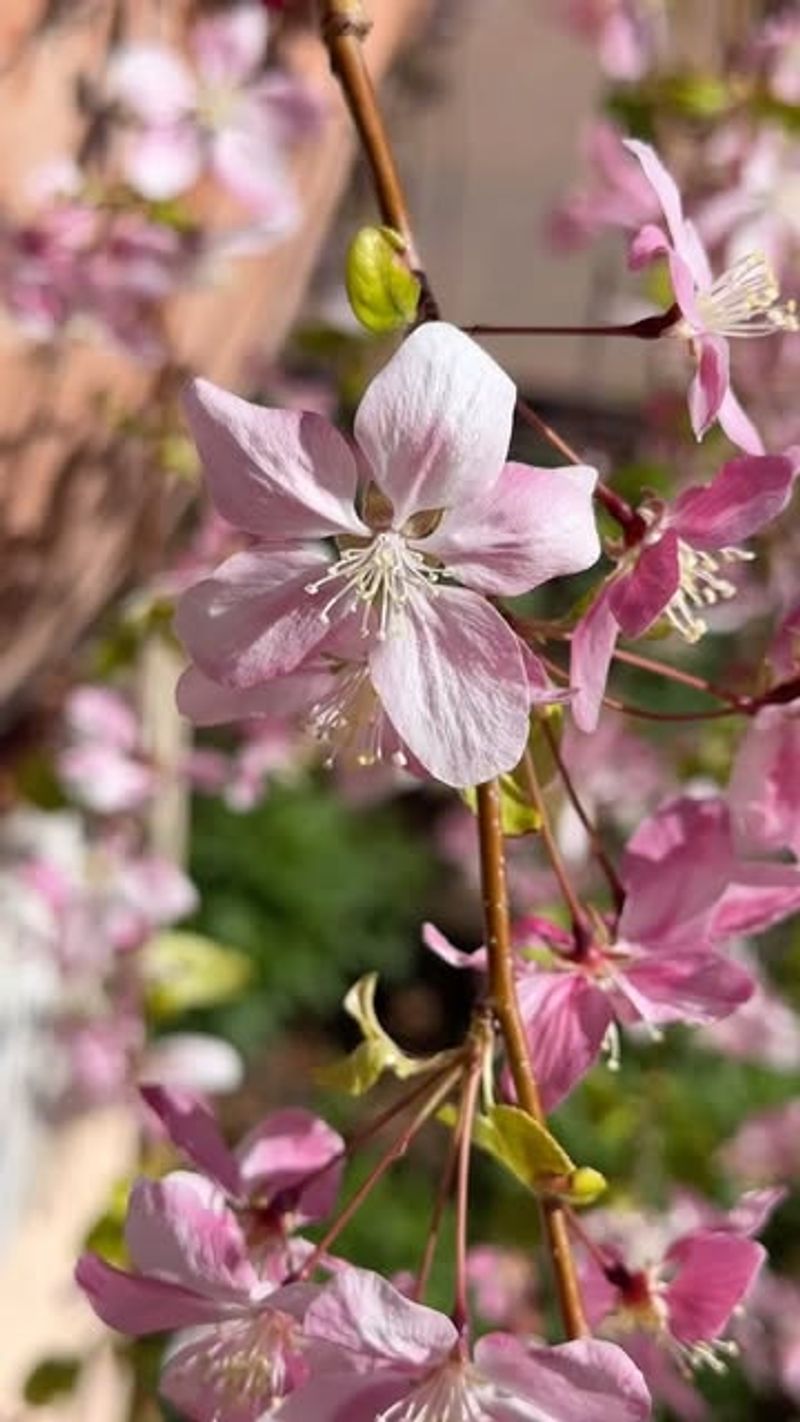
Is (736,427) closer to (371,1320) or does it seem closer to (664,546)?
(664,546)

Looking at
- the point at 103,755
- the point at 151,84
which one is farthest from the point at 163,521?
the point at 151,84

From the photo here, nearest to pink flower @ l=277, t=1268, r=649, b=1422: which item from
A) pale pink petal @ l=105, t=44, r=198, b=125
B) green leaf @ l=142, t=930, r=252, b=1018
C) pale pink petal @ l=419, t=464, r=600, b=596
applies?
pale pink petal @ l=419, t=464, r=600, b=596

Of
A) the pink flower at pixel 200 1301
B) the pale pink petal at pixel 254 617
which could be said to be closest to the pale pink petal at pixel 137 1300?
the pink flower at pixel 200 1301

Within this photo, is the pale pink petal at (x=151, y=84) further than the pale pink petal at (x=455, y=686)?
Yes

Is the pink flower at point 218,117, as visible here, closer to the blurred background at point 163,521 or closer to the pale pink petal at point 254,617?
the blurred background at point 163,521

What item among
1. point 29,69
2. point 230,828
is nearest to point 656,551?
point 29,69

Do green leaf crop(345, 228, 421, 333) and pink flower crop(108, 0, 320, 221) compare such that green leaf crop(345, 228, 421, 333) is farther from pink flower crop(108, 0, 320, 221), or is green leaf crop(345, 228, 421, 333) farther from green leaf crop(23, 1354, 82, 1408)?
green leaf crop(23, 1354, 82, 1408)
